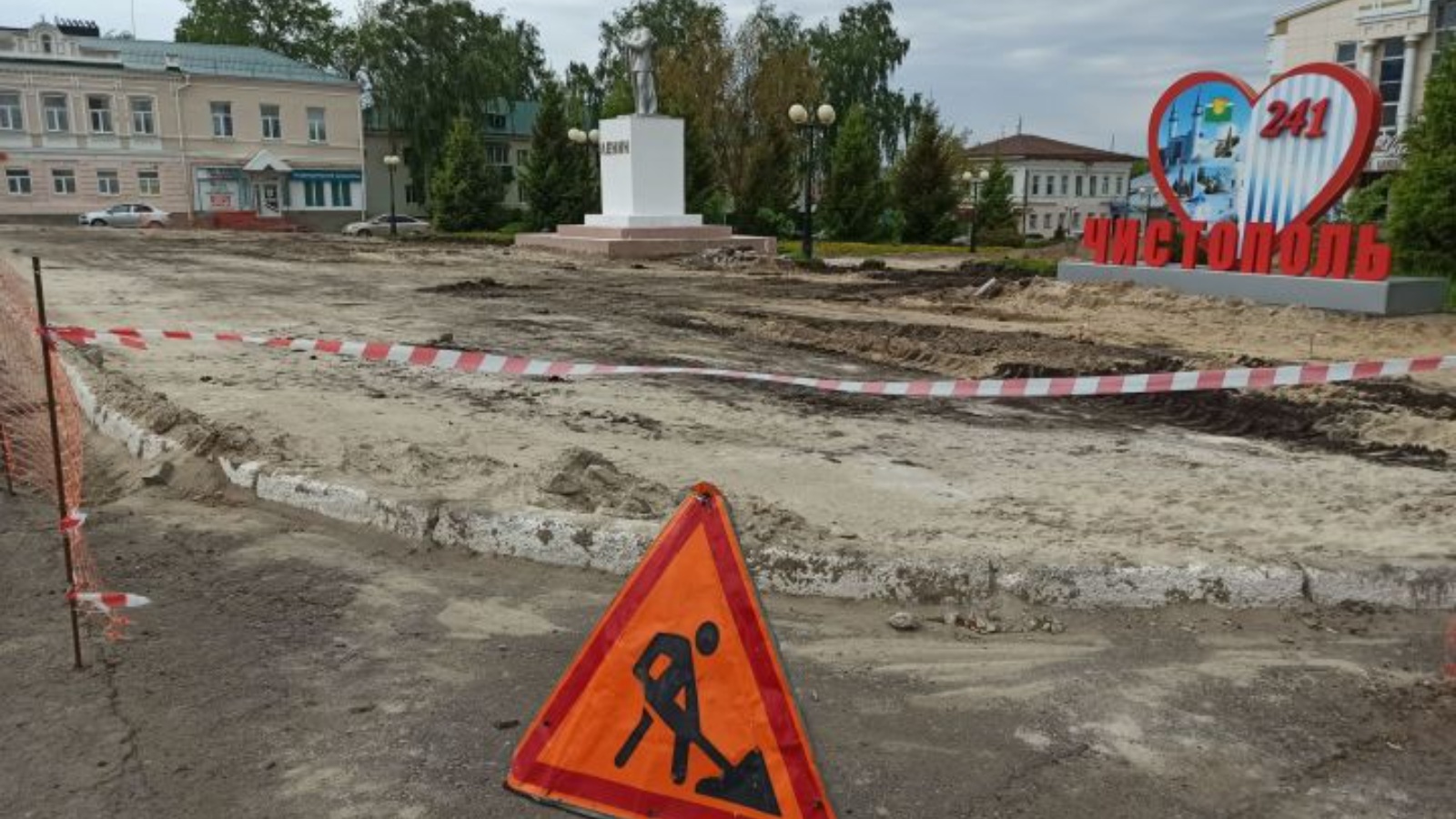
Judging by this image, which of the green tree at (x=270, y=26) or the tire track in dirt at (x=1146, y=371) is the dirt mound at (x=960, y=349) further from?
the green tree at (x=270, y=26)

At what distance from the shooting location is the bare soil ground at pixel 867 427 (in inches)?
220

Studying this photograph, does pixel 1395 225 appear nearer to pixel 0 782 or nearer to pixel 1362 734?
pixel 1362 734

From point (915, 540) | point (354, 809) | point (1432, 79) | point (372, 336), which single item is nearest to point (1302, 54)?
point (1432, 79)

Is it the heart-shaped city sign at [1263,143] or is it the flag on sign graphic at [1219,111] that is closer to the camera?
the heart-shaped city sign at [1263,143]

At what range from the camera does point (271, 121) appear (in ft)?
182

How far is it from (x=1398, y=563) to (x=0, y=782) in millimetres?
5700

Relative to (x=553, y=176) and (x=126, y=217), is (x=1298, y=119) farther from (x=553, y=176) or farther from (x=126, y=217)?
(x=126, y=217)

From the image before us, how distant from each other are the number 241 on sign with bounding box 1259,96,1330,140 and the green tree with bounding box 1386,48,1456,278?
2.15 metres

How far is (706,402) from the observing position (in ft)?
29.3

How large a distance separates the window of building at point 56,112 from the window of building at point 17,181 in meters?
2.37

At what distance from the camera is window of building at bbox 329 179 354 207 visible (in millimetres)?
58000

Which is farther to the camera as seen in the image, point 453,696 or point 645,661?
point 453,696

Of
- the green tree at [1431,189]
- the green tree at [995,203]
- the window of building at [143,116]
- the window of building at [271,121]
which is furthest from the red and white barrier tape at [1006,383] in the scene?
the window of building at [271,121]

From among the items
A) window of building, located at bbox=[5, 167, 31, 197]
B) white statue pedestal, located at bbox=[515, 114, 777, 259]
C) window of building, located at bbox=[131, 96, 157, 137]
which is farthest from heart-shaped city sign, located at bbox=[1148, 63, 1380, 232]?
window of building, located at bbox=[5, 167, 31, 197]
